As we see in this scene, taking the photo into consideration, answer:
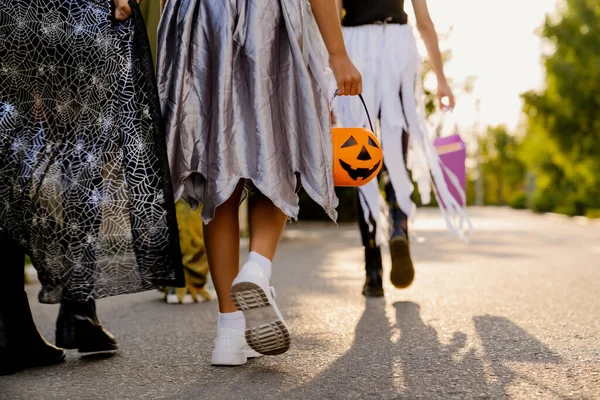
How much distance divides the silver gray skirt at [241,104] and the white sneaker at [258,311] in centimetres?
29

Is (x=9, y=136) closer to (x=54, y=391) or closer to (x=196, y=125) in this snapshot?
(x=196, y=125)

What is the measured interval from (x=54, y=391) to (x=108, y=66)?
102 centimetres

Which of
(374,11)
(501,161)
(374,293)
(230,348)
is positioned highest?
(374,11)

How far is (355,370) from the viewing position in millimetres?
2424

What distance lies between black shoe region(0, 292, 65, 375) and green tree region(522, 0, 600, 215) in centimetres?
2847

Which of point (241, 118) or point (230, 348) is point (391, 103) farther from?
point (230, 348)

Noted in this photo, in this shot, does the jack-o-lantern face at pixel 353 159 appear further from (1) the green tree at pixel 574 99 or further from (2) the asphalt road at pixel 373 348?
(1) the green tree at pixel 574 99

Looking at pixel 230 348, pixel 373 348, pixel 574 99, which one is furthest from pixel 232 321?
pixel 574 99

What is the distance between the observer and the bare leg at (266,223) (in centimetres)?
255

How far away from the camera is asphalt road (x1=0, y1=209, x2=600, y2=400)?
221 cm

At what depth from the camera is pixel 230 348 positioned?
2.54 metres

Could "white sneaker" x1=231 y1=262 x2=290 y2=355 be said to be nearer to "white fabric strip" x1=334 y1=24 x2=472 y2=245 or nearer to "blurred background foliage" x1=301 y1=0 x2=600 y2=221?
"white fabric strip" x1=334 y1=24 x2=472 y2=245

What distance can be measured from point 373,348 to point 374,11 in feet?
6.95

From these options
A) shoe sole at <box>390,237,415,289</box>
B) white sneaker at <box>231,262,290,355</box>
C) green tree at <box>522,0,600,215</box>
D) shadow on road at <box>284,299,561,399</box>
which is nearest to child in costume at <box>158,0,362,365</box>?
white sneaker at <box>231,262,290,355</box>
